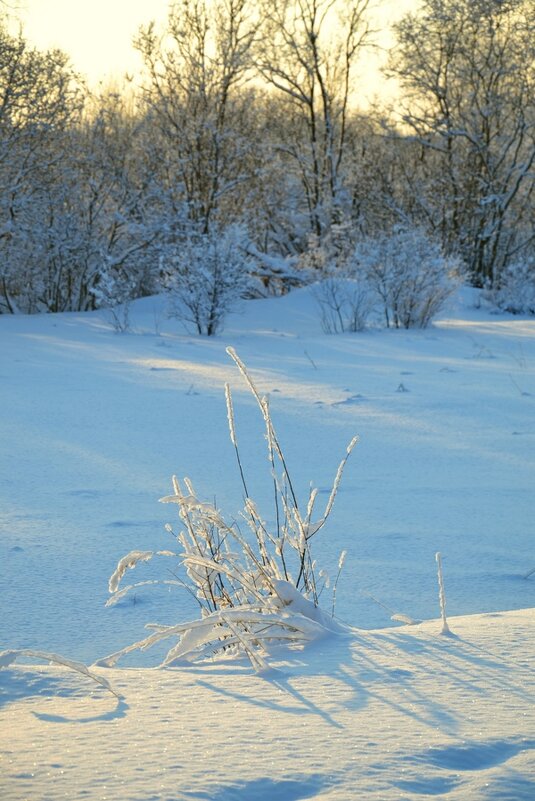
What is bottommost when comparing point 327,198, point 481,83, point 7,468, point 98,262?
point 7,468

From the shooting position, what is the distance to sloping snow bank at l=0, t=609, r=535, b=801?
986 mm

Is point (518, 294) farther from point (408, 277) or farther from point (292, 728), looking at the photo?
point (292, 728)

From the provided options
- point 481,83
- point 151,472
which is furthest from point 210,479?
point 481,83

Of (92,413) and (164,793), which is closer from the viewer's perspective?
(164,793)

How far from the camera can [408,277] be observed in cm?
1161

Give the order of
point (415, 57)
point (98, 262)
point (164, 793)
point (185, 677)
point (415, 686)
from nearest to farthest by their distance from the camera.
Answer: point (164, 793), point (415, 686), point (185, 677), point (98, 262), point (415, 57)

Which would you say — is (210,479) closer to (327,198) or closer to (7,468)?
(7,468)

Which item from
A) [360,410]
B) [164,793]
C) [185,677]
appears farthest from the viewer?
[360,410]

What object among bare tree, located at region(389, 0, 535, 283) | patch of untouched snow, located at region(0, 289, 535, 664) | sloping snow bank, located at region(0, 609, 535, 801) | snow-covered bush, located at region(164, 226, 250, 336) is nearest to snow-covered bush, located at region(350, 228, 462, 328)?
snow-covered bush, located at region(164, 226, 250, 336)

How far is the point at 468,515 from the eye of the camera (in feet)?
10.9

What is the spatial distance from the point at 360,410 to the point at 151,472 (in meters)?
2.14

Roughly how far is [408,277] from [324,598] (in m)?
9.46

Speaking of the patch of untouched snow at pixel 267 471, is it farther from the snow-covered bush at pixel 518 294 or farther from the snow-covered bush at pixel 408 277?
the snow-covered bush at pixel 518 294

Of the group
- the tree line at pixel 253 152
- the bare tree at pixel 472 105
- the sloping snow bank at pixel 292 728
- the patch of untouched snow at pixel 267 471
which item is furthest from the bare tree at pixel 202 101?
the sloping snow bank at pixel 292 728
